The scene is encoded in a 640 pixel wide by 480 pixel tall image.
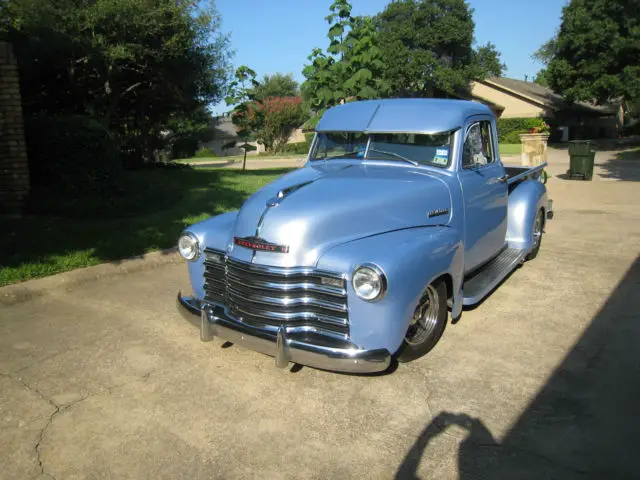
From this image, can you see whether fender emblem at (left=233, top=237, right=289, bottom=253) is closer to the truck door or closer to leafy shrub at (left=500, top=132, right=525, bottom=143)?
the truck door

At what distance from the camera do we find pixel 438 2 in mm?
43906

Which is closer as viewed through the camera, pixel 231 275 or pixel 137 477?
pixel 137 477

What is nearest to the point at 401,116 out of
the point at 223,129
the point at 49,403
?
the point at 49,403

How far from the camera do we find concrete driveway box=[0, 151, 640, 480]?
3002 mm

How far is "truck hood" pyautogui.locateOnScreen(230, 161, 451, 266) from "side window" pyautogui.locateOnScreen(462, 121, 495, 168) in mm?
584

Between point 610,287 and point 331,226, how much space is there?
3869 mm

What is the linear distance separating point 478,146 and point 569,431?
9.83 feet

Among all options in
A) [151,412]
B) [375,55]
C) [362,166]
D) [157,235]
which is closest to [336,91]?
[375,55]

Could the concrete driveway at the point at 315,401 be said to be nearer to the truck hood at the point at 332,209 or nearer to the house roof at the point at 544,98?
the truck hood at the point at 332,209

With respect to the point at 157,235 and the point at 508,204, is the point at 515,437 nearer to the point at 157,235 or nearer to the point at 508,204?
the point at 508,204

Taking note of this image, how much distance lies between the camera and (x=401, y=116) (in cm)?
503

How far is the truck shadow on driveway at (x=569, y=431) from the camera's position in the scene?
2.91 m

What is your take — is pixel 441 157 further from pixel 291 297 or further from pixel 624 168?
pixel 624 168

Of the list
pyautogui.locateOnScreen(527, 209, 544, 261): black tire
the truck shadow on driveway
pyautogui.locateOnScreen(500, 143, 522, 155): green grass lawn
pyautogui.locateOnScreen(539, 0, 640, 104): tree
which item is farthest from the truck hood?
pyautogui.locateOnScreen(539, 0, 640, 104): tree
